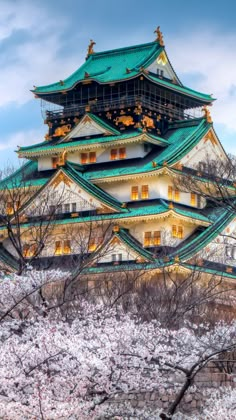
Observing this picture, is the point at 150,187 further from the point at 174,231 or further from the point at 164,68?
the point at 164,68

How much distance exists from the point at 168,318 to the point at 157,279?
1563 centimetres

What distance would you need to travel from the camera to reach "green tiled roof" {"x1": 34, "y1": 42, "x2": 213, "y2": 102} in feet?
230

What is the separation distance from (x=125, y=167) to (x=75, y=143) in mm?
3849

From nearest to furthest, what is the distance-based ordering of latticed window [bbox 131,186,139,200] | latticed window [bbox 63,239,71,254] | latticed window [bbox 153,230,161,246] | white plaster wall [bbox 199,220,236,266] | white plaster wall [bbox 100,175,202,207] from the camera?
1. latticed window [bbox 63,239,71,254]
2. white plaster wall [bbox 199,220,236,266]
3. latticed window [bbox 153,230,161,246]
4. white plaster wall [bbox 100,175,202,207]
5. latticed window [bbox 131,186,139,200]

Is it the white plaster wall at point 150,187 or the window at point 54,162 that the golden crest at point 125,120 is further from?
the window at point 54,162

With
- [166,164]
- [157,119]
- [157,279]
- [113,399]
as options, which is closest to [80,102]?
[157,119]

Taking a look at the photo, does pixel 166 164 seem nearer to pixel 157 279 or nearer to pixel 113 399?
pixel 157 279

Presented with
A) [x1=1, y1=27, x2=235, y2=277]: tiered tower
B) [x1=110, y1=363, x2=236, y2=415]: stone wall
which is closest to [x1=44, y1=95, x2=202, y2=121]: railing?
[x1=1, y1=27, x2=235, y2=277]: tiered tower

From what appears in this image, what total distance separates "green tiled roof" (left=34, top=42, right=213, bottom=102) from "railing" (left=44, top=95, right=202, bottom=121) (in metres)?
1.32

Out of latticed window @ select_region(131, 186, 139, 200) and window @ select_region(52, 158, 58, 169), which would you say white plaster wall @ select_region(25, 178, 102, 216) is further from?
window @ select_region(52, 158, 58, 169)

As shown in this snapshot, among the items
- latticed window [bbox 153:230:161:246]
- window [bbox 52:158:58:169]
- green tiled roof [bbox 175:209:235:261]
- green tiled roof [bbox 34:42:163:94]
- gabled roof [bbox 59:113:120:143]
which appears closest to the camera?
green tiled roof [bbox 175:209:235:261]

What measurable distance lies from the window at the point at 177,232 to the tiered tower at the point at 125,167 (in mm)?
59

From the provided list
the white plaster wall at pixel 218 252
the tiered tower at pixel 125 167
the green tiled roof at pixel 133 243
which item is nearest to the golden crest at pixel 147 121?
the tiered tower at pixel 125 167

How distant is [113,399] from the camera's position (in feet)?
112
